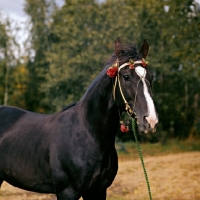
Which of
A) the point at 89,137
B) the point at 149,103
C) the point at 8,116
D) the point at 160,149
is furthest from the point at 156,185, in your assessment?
the point at 160,149

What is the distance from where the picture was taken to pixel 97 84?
414 cm

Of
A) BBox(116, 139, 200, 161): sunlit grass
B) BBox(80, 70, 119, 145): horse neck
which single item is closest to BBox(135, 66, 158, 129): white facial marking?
BBox(80, 70, 119, 145): horse neck

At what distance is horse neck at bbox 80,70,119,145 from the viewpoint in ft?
13.2

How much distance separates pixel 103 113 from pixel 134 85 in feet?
1.90

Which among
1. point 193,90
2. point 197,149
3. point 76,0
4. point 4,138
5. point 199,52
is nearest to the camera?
point 4,138

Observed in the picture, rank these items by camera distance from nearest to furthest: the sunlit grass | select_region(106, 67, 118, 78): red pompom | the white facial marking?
the white facial marking
select_region(106, 67, 118, 78): red pompom
the sunlit grass

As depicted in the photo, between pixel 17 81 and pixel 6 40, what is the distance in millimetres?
3974

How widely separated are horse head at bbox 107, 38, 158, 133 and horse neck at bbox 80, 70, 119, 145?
0.43 ft

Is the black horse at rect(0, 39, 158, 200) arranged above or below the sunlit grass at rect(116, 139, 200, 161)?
above

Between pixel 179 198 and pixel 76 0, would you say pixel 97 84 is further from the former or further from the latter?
pixel 76 0

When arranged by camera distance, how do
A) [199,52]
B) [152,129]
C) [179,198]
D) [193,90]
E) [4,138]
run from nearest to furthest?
[152,129]
[4,138]
[179,198]
[199,52]
[193,90]

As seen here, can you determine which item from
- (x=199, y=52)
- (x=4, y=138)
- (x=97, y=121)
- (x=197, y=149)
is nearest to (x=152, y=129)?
(x=97, y=121)

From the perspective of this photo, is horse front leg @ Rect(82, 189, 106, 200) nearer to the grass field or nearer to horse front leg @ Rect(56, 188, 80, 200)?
horse front leg @ Rect(56, 188, 80, 200)

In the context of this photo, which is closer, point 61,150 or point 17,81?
point 61,150
